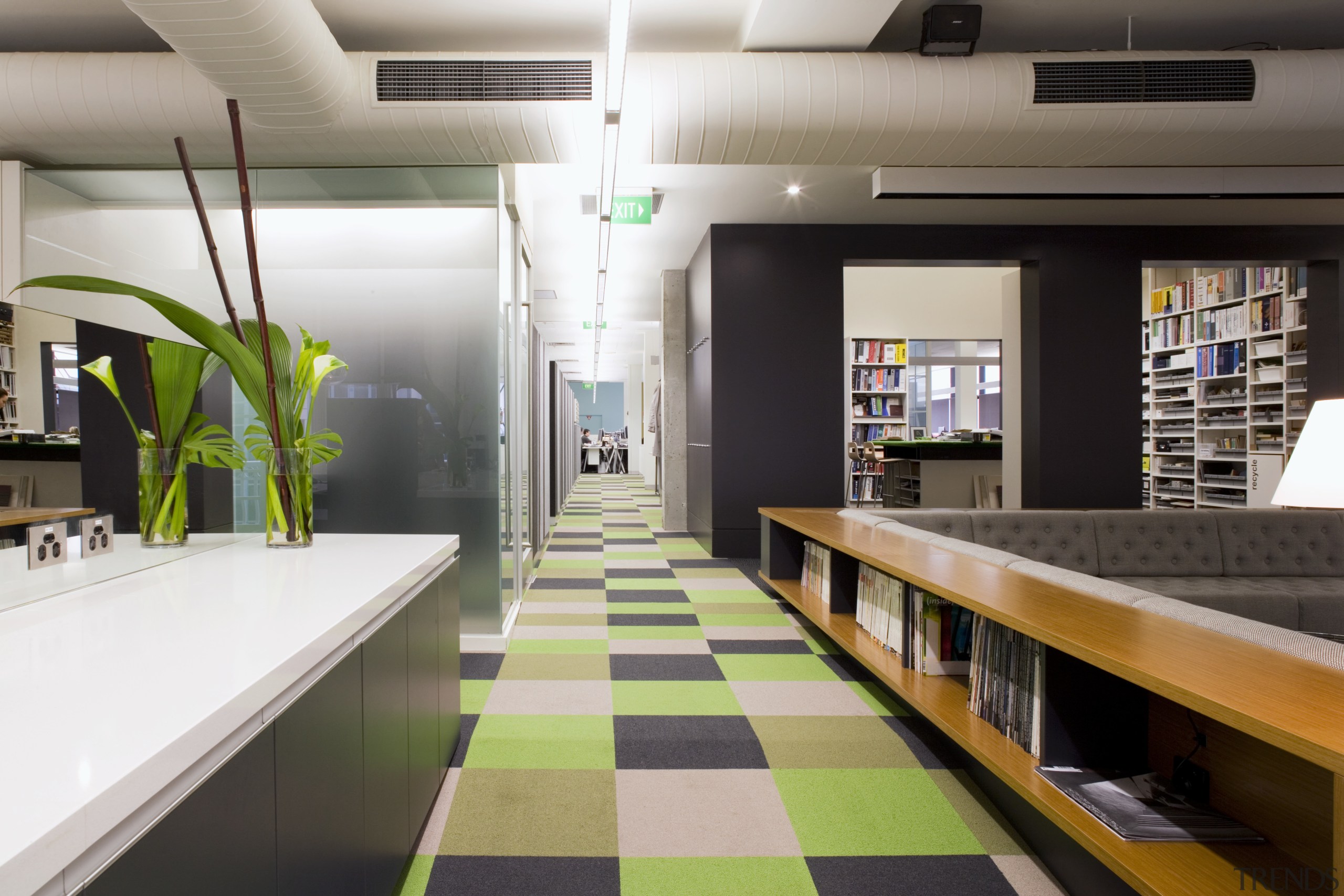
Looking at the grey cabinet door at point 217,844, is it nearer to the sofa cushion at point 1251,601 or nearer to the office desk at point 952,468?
the sofa cushion at point 1251,601

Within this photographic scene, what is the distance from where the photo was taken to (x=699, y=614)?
169 inches

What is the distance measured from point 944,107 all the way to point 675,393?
16.2 feet

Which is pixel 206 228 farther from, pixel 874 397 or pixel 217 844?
pixel 874 397

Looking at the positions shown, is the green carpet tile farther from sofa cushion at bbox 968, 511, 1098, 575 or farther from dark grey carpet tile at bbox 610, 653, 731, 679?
sofa cushion at bbox 968, 511, 1098, 575

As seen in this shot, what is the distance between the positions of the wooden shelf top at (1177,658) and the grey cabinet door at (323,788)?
140 cm

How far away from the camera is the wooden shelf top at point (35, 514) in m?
1.16

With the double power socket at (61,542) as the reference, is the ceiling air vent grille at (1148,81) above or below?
above

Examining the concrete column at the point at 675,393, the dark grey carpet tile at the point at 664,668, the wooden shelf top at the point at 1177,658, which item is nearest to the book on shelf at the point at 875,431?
the concrete column at the point at 675,393

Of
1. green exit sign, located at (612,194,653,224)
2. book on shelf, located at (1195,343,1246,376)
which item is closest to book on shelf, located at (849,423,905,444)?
book on shelf, located at (1195,343,1246,376)

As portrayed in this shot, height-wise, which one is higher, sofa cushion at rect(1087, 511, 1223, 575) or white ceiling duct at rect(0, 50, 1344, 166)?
white ceiling duct at rect(0, 50, 1344, 166)

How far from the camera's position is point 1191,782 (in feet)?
4.95

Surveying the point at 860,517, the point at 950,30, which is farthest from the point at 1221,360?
the point at 950,30

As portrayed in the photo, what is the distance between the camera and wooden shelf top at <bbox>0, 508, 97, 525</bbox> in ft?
3.80

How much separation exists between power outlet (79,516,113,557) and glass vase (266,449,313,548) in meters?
0.43
